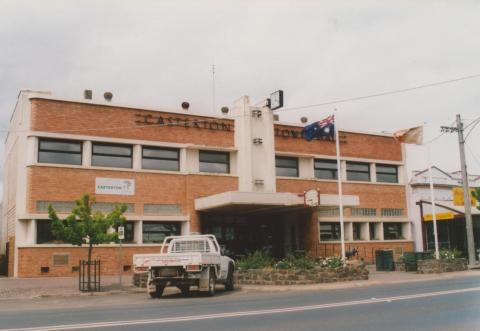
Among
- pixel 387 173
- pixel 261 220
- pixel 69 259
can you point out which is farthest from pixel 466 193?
pixel 69 259

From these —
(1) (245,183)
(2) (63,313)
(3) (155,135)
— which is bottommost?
(2) (63,313)

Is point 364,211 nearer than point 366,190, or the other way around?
point 364,211

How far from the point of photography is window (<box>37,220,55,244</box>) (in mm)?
24969

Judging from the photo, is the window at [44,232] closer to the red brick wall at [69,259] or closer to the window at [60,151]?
the red brick wall at [69,259]

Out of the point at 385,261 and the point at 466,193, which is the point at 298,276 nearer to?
the point at 385,261

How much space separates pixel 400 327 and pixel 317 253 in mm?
23332

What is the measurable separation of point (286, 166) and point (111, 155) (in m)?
10.6

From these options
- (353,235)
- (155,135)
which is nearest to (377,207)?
(353,235)

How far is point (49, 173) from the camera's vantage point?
25359mm

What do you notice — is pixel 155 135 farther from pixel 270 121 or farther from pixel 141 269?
pixel 141 269

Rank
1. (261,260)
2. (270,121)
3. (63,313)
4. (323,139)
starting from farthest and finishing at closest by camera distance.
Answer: (323,139)
(270,121)
(261,260)
(63,313)

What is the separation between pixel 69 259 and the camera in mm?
25047

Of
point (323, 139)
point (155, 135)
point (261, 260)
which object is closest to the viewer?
point (261, 260)

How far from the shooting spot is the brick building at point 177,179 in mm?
25188
